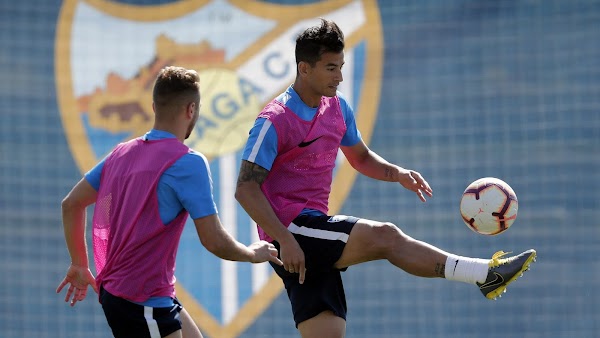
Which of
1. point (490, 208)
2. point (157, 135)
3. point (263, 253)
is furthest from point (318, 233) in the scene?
point (157, 135)

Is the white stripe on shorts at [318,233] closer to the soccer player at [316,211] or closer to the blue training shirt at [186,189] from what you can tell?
the soccer player at [316,211]

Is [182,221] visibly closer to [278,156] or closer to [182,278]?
[278,156]

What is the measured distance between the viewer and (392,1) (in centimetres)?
946

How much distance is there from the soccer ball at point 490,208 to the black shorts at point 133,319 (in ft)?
6.32

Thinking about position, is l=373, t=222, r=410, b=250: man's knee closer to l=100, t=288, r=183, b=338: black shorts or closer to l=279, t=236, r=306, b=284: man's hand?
l=279, t=236, r=306, b=284: man's hand

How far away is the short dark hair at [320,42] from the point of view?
18.0ft

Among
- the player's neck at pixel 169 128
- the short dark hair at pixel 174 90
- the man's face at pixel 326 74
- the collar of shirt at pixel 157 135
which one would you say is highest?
the man's face at pixel 326 74

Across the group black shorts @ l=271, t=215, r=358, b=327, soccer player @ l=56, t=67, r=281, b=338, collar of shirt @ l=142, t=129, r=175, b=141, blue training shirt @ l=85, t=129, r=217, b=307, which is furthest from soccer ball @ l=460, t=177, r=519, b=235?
collar of shirt @ l=142, t=129, r=175, b=141

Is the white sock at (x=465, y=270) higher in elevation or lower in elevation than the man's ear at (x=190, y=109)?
lower

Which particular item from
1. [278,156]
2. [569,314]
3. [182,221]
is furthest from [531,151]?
[182,221]

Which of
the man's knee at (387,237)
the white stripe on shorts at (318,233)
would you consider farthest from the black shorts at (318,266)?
the man's knee at (387,237)

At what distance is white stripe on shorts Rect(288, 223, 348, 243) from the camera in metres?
5.28

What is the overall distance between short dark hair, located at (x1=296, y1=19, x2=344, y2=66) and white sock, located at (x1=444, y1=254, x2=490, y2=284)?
1350mm

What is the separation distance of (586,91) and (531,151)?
29.1 inches
